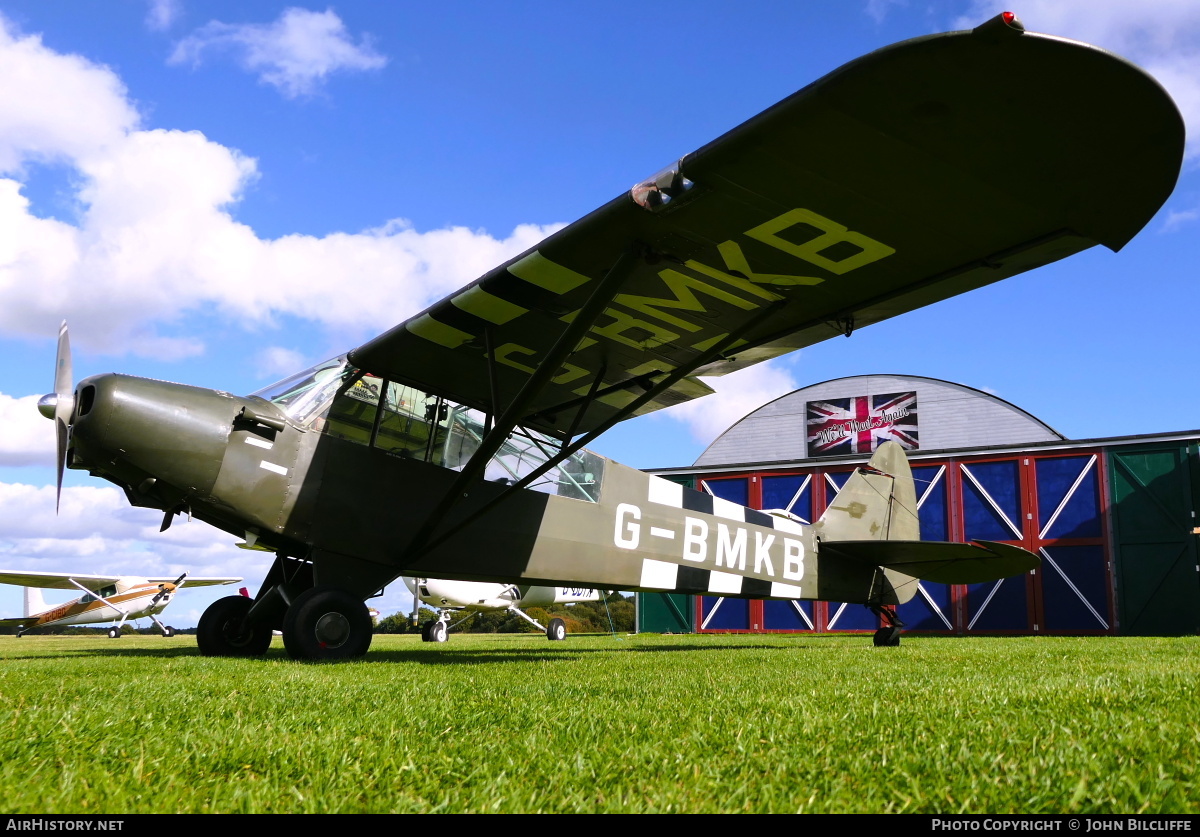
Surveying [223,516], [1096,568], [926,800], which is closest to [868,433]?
[1096,568]

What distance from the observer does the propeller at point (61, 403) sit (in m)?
6.23

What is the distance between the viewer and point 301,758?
2.19m

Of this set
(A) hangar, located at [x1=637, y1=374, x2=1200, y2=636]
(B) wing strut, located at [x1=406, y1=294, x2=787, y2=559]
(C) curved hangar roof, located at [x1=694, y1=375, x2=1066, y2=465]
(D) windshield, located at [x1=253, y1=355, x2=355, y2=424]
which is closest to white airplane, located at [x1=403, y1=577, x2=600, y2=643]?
(A) hangar, located at [x1=637, y1=374, x2=1200, y2=636]

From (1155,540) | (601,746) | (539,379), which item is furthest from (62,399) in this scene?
(1155,540)

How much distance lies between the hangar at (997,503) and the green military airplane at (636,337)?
11.7 meters

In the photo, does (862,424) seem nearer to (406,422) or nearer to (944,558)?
(944,558)

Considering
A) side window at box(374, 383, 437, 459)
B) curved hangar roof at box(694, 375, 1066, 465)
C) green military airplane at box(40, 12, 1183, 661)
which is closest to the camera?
green military airplane at box(40, 12, 1183, 661)

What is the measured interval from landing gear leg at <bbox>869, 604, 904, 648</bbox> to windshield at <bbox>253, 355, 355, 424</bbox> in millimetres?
7720

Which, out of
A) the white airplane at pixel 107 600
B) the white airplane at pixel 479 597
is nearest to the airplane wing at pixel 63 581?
the white airplane at pixel 107 600

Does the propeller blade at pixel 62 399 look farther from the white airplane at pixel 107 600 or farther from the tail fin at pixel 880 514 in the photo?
the white airplane at pixel 107 600

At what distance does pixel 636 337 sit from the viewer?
277 inches

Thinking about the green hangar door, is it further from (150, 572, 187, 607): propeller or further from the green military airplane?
(150, 572, 187, 607): propeller

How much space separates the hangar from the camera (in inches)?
745

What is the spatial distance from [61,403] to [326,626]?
8.81 feet
